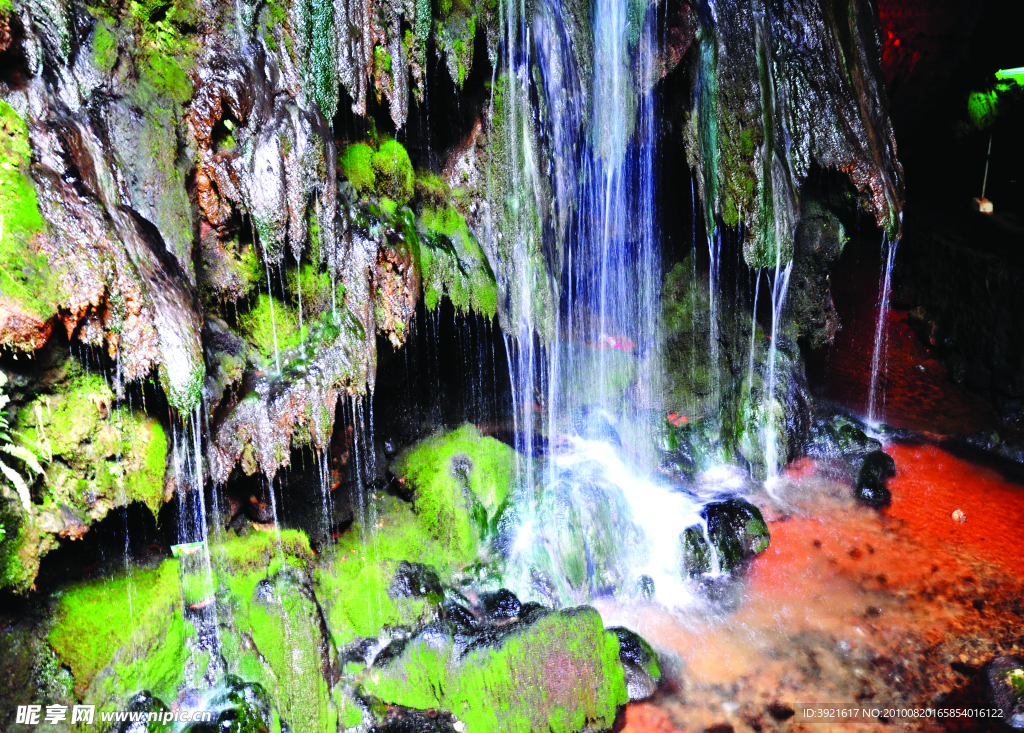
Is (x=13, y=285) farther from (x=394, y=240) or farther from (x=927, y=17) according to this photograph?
(x=927, y=17)

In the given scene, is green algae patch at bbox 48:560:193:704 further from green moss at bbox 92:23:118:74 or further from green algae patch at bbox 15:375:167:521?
green moss at bbox 92:23:118:74

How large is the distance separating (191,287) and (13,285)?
132 centimetres

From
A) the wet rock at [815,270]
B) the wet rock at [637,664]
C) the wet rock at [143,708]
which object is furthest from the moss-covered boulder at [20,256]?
the wet rock at [815,270]

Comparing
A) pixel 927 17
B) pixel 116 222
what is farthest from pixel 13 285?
pixel 927 17

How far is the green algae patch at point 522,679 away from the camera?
5.68 m

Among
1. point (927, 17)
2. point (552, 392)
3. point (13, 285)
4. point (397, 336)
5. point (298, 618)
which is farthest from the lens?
point (927, 17)

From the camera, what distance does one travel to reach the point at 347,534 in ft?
23.3

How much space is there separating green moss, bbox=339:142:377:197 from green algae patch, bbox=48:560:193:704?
438cm

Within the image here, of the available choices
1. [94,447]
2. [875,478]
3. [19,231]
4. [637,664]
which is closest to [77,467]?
[94,447]

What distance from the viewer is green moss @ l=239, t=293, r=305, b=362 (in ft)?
20.5

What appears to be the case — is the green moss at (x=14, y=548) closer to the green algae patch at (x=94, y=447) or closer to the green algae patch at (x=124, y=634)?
the green algae patch at (x=94, y=447)

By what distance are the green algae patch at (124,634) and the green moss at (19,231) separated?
2.23 m

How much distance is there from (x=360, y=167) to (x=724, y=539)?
21.5ft

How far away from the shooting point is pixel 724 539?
817 centimetres
